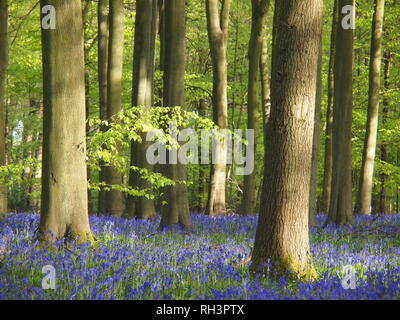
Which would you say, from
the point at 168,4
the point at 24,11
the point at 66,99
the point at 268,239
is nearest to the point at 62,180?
the point at 66,99

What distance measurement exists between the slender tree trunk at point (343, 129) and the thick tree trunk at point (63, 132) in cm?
706

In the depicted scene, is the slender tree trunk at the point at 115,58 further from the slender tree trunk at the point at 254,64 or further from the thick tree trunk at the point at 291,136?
the thick tree trunk at the point at 291,136

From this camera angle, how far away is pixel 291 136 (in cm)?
616

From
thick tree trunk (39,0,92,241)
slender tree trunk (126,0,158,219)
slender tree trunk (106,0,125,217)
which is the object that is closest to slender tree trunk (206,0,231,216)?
slender tree trunk (126,0,158,219)

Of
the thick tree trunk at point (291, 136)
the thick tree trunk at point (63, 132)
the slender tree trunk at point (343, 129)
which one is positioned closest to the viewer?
the thick tree trunk at point (291, 136)

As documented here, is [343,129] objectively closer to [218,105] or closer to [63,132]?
[218,105]

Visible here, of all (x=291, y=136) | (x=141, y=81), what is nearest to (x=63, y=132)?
(x=291, y=136)

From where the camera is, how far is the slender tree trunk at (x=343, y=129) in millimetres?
12672

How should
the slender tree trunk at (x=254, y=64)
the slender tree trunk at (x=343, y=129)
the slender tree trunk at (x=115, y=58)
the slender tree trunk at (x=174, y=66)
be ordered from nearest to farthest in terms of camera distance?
the slender tree trunk at (x=174, y=66) → the slender tree trunk at (x=343, y=129) → the slender tree trunk at (x=115, y=58) → the slender tree trunk at (x=254, y=64)

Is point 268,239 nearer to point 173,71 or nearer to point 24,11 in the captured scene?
point 173,71

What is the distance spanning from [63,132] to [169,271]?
276 centimetres

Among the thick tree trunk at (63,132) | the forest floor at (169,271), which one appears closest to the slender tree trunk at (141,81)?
the forest floor at (169,271)

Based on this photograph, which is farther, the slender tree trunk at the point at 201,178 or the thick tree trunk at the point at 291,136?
the slender tree trunk at the point at 201,178
